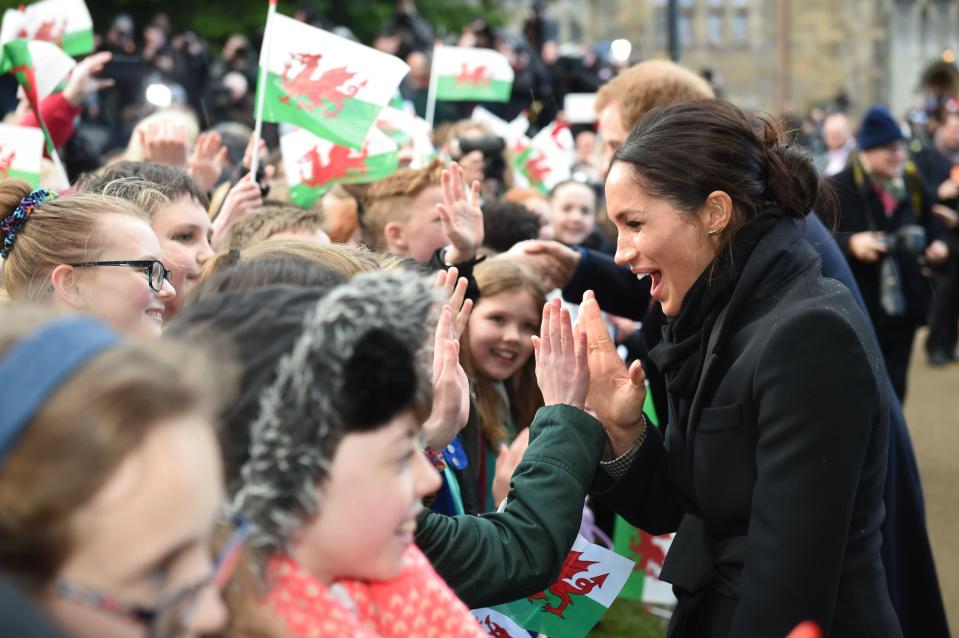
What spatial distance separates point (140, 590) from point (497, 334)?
119 inches

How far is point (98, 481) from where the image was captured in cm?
111

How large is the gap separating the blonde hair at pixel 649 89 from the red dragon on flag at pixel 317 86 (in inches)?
41.0

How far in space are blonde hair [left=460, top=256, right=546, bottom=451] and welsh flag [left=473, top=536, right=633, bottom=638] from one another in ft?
3.42

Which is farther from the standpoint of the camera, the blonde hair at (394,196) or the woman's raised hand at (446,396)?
the blonde hair at (394,196)

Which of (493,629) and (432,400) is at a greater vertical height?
(432,400)

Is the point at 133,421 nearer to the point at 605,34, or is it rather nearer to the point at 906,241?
the point at 906,241

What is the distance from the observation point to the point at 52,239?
9.92 feet

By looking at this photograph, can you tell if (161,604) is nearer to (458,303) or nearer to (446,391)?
(446,391)

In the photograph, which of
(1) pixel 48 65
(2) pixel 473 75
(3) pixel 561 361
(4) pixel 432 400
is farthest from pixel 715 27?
(4) pixel 432 400

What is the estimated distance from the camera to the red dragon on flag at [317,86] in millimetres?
4605

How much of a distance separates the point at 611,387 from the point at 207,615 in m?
1.71

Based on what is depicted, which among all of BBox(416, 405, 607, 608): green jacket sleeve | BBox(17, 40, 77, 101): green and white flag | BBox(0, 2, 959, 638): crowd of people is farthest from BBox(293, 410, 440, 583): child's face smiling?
BBox(17, 40, 77, 101): green and white flag

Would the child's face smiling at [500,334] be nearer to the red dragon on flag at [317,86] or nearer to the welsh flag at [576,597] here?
the red dragon on flag at [317,86]

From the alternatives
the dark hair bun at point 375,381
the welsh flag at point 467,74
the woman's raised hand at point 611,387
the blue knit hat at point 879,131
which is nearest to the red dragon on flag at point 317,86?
the woman's raised hand at point 611,387
